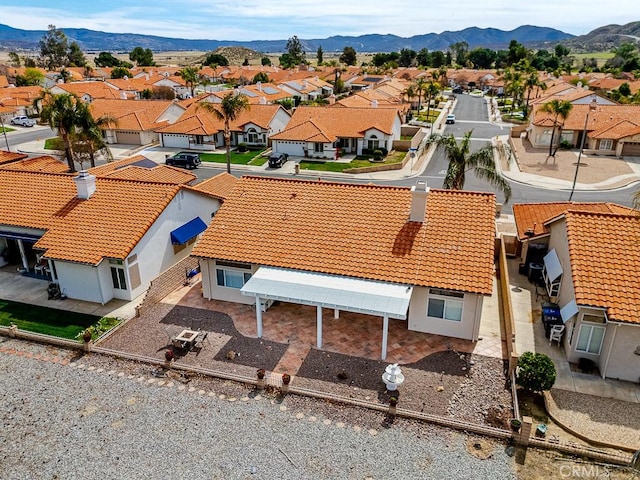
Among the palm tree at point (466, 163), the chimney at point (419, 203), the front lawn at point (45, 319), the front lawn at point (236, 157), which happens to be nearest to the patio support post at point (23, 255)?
the front lawn at point (45, 319)

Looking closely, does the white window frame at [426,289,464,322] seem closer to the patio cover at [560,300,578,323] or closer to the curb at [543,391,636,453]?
the patio cover at [560,300,578,323]

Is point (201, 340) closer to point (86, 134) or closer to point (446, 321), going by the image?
point (446, 321)

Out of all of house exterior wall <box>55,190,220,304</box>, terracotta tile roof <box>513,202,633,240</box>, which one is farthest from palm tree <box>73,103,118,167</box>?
terracotta tile roof <box>513,202,633,240</box>

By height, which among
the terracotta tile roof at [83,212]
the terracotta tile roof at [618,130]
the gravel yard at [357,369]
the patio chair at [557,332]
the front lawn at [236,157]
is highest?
the terracotta tile roof at [83,212]

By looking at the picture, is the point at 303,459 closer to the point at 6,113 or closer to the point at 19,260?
the point at 19,260

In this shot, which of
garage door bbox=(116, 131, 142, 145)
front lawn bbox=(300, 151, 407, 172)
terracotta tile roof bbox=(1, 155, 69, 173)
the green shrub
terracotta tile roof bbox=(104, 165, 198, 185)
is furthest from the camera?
garage door bbox=(116, 131, 142, 145)

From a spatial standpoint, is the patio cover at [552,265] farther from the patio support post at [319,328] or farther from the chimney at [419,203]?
the patio support post at [319,328]
